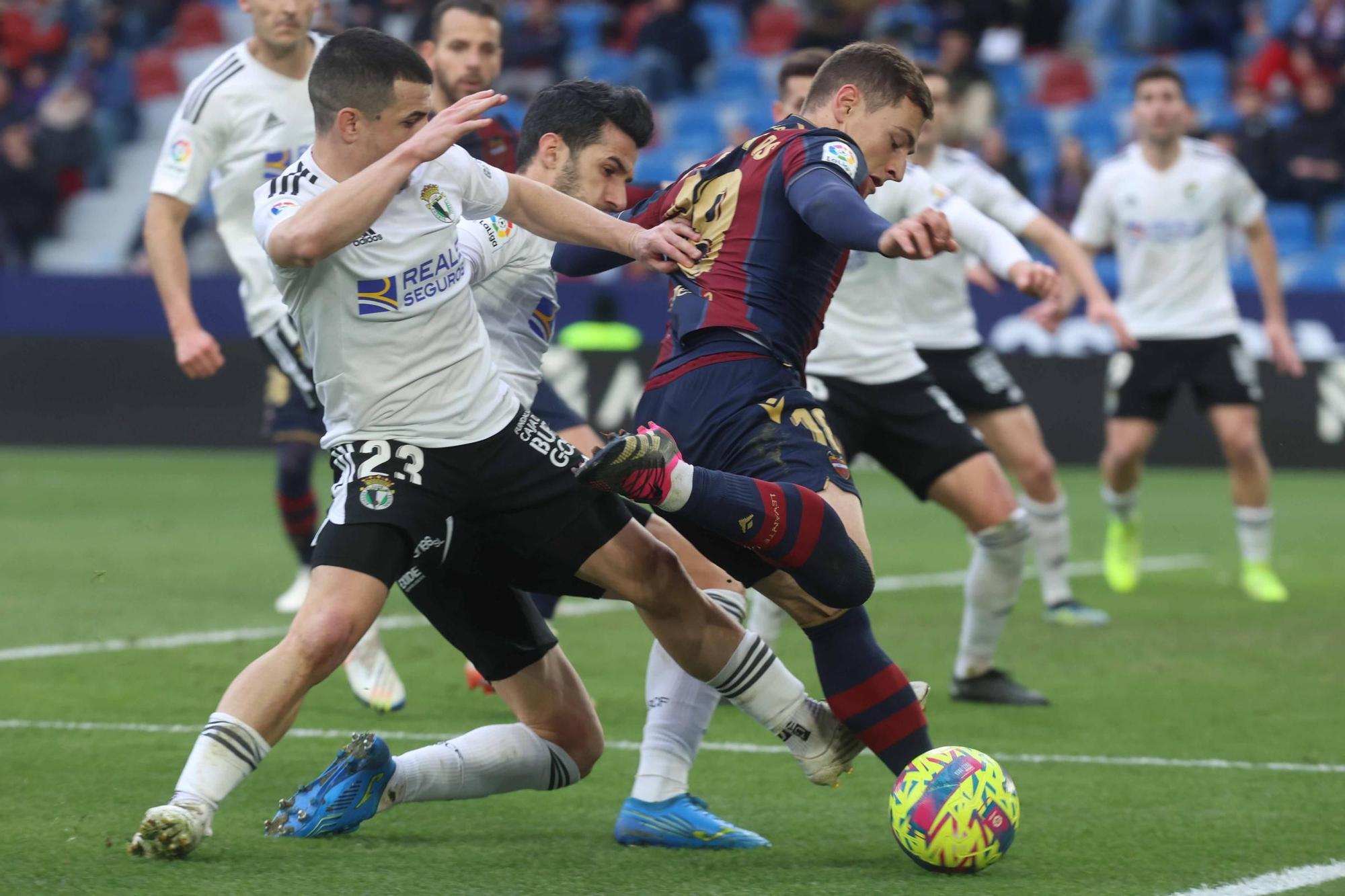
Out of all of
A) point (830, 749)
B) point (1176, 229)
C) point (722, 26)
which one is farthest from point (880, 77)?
point (722, 26)

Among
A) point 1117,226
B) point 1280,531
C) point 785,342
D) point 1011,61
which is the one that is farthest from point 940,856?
point 1011,61

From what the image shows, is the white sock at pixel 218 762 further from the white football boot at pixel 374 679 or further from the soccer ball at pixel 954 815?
the white football boot at pixel 374 679

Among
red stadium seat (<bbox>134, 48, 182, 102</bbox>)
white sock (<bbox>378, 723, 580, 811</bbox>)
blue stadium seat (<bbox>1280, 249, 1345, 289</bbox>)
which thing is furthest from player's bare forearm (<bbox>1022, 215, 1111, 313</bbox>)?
red stadium seat (<bbox>134, 48, 182, 102</bbox>)

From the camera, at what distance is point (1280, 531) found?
1243 cm

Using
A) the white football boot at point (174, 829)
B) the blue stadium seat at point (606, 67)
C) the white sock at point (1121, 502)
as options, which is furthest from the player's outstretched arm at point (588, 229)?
the blue stadium seat at point (606, 67)

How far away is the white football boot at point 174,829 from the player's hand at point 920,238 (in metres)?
1.87

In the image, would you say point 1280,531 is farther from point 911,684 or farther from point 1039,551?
point 911,684

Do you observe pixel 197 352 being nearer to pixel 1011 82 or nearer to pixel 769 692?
pixel 769 692

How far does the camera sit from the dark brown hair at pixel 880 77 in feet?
15.2

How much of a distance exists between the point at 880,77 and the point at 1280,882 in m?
2.06

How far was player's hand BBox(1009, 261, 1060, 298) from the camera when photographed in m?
4.74

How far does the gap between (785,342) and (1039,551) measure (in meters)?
4.41

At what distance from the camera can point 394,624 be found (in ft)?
27.9

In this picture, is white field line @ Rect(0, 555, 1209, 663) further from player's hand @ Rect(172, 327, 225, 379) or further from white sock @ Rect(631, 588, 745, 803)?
white sock @ Rect(631, 588, 745, 803)
